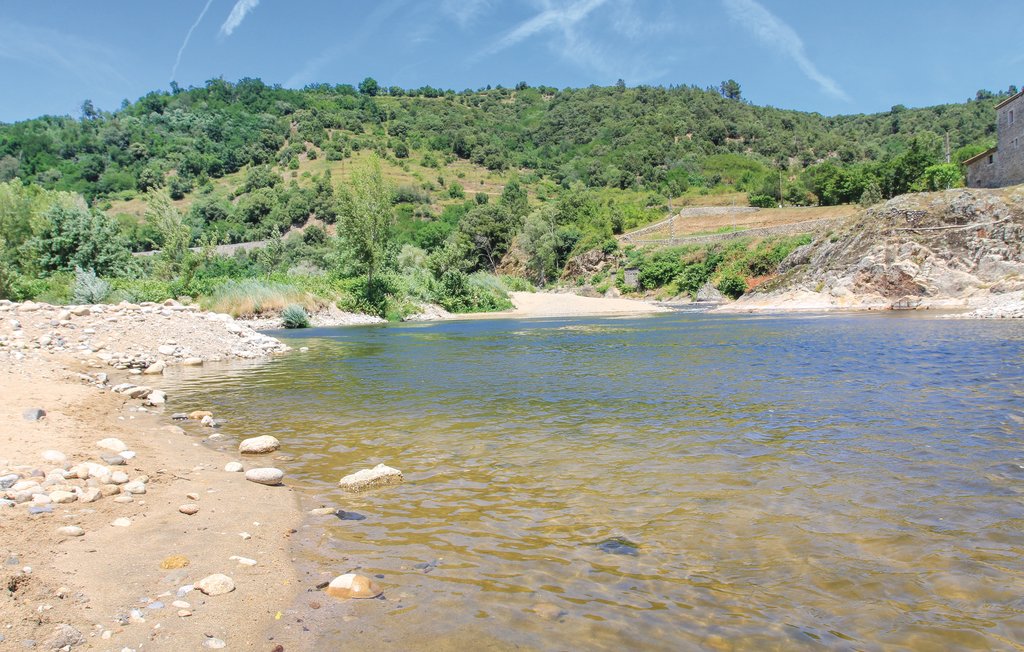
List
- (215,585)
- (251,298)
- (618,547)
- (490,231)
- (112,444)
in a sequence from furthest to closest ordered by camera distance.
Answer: (490,231) < (251,298) < (112,444) < (618,547) < (215,585)

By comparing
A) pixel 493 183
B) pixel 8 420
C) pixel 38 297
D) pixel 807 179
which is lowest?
pixel 8 420

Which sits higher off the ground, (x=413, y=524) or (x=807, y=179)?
(x=807, y=179)

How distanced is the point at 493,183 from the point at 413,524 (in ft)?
408

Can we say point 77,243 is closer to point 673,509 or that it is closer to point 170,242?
point 170,242

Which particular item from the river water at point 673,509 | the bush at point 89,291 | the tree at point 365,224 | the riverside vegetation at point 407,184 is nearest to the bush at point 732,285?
the riverside vegetation at point 407,184

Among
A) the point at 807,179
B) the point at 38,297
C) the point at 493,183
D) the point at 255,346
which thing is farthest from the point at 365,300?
the point at 493,183

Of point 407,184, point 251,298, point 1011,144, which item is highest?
point 407,184

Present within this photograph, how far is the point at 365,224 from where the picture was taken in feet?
136

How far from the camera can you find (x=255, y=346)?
20.6m

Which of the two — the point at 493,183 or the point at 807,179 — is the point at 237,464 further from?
the point at 493,183

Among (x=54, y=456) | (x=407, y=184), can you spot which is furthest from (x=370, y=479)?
(x=407, y=184)

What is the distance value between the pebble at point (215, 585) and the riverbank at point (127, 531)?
3 cm

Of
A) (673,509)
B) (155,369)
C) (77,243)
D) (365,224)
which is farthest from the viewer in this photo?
(365,224)

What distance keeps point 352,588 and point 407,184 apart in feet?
379
